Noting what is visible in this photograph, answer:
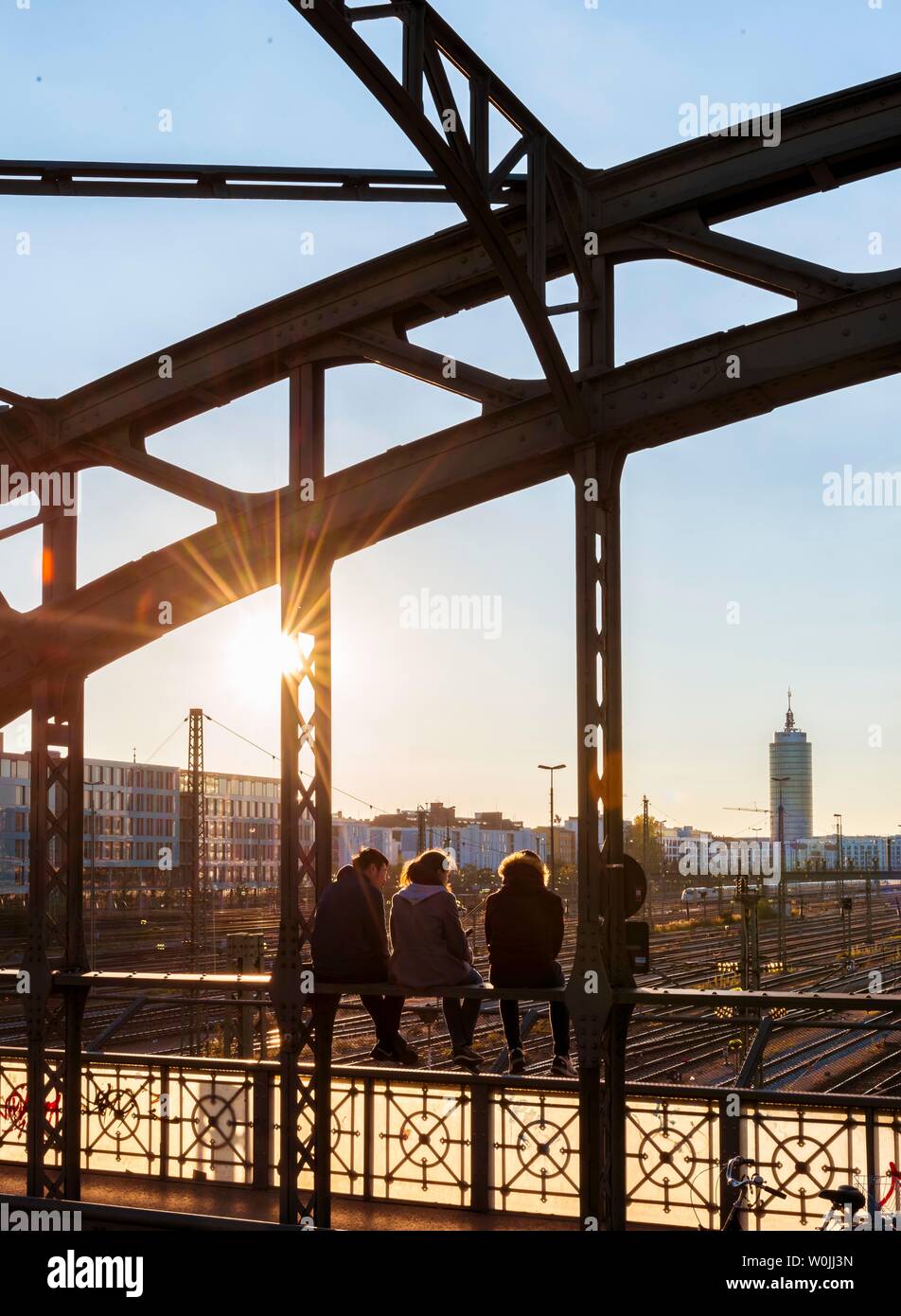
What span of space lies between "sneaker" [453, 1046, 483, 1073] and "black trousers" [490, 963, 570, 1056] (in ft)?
0.82

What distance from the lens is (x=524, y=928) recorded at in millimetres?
8500

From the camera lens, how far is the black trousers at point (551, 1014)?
8320mm

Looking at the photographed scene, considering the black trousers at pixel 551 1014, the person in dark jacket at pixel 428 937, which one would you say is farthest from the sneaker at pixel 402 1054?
the person in dark jacket at pixel 428 937

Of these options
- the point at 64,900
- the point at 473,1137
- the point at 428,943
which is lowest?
the point at 473,1137

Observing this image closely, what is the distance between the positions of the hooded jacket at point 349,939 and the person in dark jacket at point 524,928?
705 mm

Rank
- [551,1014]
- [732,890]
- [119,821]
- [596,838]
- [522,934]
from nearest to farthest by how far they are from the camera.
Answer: [596,838] < [522,934] < [551,1014] < [119,821] < [732,890]

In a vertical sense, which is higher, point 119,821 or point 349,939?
point 349,939

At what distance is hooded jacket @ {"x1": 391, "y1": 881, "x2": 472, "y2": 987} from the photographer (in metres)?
8.41

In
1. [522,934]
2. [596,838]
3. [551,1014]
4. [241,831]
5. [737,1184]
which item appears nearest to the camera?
[737,1184]

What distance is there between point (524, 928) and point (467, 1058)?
180 centimetres

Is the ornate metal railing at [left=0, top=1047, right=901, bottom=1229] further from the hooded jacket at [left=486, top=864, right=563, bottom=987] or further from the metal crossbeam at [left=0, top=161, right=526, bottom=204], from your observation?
the metal crossbeam at [left=0, top=161, right=526, bottom=204]

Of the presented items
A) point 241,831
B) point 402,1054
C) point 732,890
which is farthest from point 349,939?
point 732,890

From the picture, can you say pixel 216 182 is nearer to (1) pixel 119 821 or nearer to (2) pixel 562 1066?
(2) pixel 562 1066

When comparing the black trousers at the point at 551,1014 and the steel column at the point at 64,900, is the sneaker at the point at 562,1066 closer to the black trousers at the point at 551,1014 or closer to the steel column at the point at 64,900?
the black trousers at the point at 551,1014
